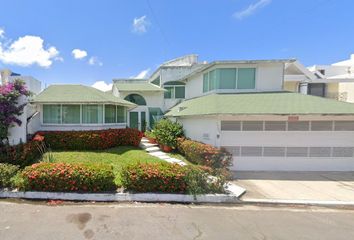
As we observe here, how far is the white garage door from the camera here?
395 inches

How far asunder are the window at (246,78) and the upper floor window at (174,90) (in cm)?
1054

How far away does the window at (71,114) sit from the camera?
42.3 feet

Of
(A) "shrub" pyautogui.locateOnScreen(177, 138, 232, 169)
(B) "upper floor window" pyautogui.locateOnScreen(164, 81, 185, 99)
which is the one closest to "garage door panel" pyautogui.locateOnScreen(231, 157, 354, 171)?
(A) "shrub" pyautogui.locateOnScreen(177, 138, 232, 169)

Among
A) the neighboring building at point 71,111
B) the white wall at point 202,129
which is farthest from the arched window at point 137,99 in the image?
the white wall at point 202,129

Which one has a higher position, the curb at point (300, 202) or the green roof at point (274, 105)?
the green roof at point (274, 105)

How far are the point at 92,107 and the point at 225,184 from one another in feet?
31.9

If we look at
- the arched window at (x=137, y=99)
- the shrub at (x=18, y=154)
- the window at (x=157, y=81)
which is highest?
the window at (x=157, y=81)

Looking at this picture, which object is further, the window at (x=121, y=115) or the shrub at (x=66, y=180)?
the window at (x=121, y=115)

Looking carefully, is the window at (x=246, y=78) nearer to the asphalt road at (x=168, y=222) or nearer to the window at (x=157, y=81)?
the asphalt road at (x=168, y=222)

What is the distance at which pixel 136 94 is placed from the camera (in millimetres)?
21984

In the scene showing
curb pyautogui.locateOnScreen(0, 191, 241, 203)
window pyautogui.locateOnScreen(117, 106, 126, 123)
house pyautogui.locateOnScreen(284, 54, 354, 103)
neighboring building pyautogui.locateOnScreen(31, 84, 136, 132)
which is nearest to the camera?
curb pyautogui.locateOnScreen(0, 191, 241, 203)

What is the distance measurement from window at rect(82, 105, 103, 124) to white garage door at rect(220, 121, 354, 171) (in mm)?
7870

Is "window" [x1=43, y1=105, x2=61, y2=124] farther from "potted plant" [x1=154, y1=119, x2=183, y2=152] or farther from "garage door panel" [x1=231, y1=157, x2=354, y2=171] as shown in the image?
"garage door panel" [x1=231, y1=157, x2=354, y2=171]

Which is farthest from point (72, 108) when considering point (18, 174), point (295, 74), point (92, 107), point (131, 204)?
point (295, 74)
